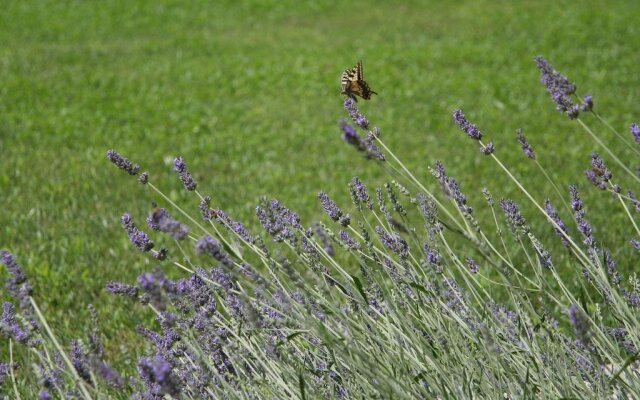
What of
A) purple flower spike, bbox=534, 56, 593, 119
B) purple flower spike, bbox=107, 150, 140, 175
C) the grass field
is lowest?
purple flower spike, bbox=107, 150, 140, 175

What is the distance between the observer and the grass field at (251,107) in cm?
644

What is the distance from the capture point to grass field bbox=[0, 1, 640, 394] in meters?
6.44

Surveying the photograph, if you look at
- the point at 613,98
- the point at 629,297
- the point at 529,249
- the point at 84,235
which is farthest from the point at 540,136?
the point at 629,297

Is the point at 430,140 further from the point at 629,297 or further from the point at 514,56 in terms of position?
the point at 629,297

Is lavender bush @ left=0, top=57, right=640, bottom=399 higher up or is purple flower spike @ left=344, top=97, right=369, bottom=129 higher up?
purple flower spike @ left=344, top=97, right=369, bottom=129

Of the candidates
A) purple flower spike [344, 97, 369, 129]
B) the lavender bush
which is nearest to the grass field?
the lavender bush

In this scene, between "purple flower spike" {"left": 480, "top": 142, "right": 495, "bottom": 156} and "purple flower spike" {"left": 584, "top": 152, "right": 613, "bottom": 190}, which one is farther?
"purple flower spike" {"left": 480, "top": 142, "right": 495, "bottom": 156}

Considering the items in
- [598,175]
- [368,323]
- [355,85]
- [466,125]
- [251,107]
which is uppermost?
[251,107]

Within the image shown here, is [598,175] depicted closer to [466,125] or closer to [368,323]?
[466,125]

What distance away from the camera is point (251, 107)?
1079cm

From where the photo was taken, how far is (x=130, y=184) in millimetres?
7582

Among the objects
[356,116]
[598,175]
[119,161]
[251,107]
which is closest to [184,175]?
[119,161]

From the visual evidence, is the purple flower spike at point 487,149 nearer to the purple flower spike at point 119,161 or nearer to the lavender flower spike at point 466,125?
the lavender flower spike at point 466,125

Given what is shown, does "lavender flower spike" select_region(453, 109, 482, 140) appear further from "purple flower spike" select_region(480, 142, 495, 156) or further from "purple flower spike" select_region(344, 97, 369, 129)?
"purple flower spike" select_region(344, 97, 369, 129)
